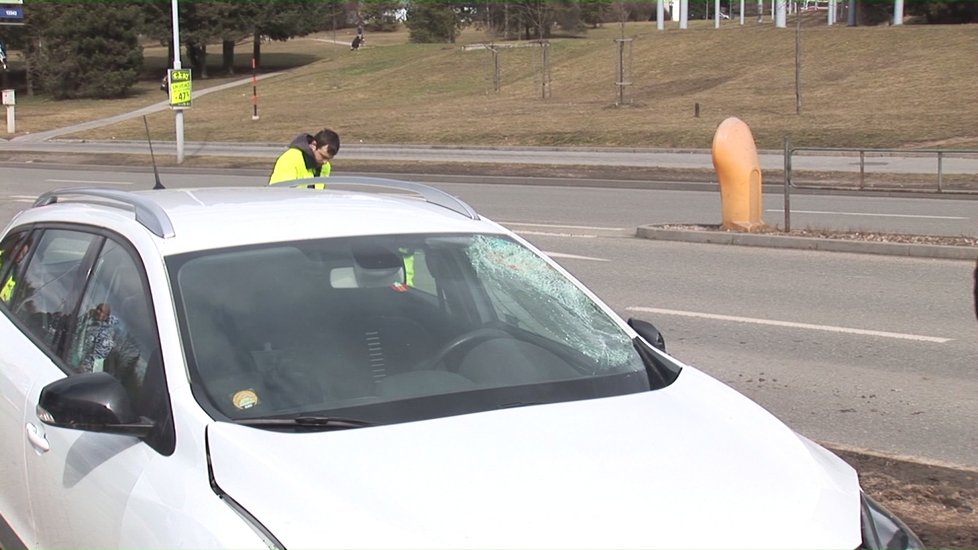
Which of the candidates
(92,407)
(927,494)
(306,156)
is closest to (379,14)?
(306,156)

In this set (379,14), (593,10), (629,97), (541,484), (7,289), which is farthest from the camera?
(379,14)

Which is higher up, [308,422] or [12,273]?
[12,273]

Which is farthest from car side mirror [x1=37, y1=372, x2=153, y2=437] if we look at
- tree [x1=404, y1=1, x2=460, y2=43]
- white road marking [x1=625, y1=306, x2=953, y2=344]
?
tree [x1=404, y1=1, x2=460, y2=43]

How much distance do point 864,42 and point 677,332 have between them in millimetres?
44607

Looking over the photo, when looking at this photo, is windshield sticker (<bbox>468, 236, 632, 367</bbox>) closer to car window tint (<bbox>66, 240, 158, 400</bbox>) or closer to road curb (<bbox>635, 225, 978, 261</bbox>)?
car window tint (<bbox>66, 240, 158, 400</bbox>)

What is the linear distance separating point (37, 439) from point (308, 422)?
1.05 m

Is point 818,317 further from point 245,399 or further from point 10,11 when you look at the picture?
point 10,11

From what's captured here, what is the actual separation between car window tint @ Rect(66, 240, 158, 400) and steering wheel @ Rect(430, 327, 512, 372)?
87cm

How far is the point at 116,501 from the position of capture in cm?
291

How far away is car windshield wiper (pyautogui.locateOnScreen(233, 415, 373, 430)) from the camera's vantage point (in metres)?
2.88

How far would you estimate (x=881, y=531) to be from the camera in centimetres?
298

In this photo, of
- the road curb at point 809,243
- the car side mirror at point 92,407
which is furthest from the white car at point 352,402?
the road curb at point 809,243

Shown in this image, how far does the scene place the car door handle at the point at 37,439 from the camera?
336 cm

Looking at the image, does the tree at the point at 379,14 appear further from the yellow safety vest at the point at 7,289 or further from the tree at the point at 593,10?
the yellow safety vest at the point at 7,289
